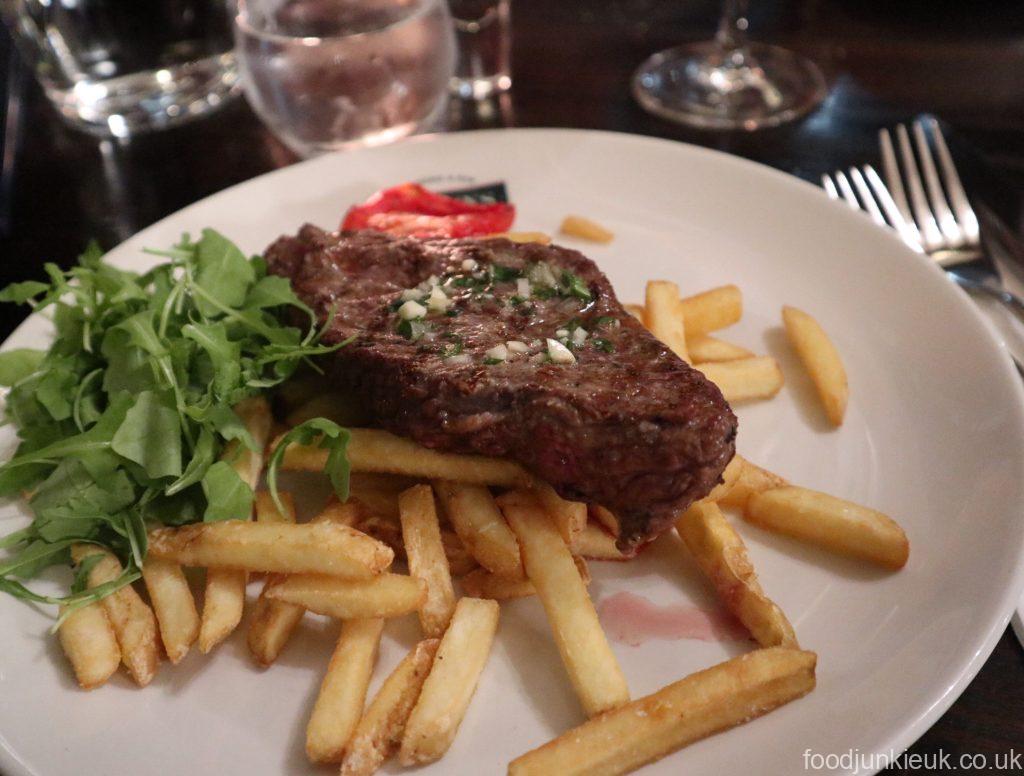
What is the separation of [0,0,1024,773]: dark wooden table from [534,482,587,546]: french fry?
2428mm

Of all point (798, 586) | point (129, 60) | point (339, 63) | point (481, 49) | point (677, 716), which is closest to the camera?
point (677, 716)

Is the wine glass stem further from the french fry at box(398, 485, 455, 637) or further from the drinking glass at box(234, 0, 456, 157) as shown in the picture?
the french fry at box(398, 485, 455, 637)

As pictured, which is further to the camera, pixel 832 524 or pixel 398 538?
pixel 398 538

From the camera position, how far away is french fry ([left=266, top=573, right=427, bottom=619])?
2.09 m

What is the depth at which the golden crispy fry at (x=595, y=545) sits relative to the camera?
2.34 m

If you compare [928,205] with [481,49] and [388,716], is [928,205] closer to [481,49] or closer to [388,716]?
[481,49]

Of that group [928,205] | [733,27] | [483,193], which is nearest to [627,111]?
[733,27]

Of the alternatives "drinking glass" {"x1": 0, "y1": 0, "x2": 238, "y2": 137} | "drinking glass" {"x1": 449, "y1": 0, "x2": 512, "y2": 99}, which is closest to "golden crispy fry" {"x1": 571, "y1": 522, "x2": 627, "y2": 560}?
"drinking glass" {"x1": 449, "y1": 0, "x2": 512, "y2": 99}

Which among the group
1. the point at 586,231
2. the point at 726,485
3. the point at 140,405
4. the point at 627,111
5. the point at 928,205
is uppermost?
the point at 140,405

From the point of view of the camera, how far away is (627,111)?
4.93 meters

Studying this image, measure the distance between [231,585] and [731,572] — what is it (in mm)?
1218

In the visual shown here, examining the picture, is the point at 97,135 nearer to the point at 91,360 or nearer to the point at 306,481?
the point at 91,360

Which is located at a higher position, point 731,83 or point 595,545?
point 595,545

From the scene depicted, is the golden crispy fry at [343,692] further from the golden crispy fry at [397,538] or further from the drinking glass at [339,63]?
the drinking glass at [339,63]
